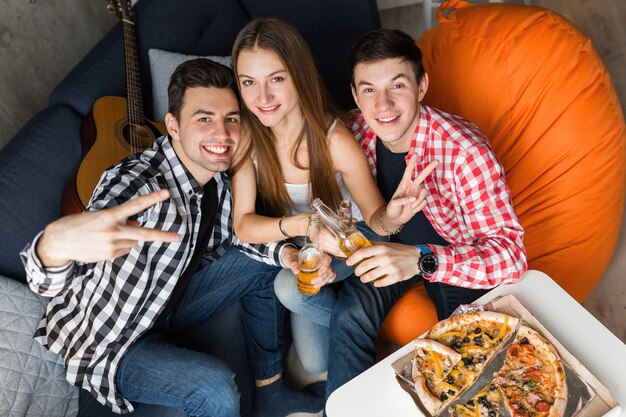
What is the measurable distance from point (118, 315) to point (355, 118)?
1168 millimetres

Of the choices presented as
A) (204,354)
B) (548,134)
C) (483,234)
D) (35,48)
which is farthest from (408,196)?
(35,48)

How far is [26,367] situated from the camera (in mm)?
1656

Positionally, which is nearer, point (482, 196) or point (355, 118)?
point (482, 196)

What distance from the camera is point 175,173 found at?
1.76 m

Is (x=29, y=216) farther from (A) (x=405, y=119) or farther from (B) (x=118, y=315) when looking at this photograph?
(A) (x=405, y=119)

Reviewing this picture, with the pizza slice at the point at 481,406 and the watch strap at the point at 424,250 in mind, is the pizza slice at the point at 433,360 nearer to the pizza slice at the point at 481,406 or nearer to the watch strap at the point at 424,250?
the pizza slice at the point at 481,406

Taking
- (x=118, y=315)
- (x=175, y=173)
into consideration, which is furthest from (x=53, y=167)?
(x=118, y=315)

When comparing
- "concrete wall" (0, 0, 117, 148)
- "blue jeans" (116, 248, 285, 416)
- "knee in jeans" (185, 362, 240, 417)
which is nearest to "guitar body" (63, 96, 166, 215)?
"concrete wall" (0, 0, 117, 148)

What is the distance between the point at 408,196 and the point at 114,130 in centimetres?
139

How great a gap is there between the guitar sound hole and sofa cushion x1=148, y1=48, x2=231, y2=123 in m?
0.13

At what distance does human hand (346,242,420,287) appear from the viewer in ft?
4.39

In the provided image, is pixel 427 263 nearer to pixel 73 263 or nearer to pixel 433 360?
pixel 433 360

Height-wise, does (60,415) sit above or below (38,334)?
below

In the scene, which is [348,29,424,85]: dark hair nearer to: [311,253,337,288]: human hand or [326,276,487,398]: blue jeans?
[311,253,337,288]: human hand
